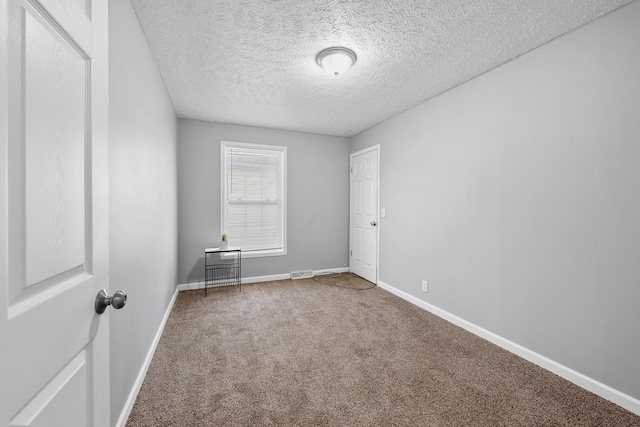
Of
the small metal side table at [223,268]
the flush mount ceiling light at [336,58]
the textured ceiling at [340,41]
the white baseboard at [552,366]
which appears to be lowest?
the white baseboard at [552,366]

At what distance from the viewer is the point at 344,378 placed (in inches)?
77.8

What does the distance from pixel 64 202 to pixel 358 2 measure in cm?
187

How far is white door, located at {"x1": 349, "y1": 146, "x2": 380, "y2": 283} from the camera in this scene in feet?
13.9

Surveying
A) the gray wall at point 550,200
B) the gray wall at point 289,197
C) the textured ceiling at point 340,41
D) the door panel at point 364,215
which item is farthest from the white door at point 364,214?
the textured ceiling at point 340,41

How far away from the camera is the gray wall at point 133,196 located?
4.77ft

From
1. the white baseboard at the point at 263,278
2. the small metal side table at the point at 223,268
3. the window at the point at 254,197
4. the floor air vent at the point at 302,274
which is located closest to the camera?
the white baseboard at the point at 263,278

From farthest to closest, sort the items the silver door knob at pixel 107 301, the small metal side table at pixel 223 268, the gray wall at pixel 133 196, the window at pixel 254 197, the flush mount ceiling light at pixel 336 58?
1. the window at pixel 254 197
2. the small metal side table at pixel 223 268
3. the flush mount ceiling light at pixel 336 58
4. the gray wall at pixel 133 196
5. the silver door knob at pixel 107 301

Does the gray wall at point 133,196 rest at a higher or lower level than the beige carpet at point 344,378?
higher

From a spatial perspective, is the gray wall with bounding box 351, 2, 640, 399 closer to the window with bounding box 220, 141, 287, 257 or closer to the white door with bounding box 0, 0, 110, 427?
the window with bounding box 220, 141, 287, 257

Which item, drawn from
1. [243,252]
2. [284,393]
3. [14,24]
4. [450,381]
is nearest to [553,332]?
[450,381]

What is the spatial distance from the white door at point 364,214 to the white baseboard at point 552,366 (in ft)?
4.40

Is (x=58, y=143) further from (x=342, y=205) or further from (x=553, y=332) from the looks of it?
(x=342, y=205)

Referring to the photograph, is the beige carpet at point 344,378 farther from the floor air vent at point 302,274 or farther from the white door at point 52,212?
the floor air vent at point 302,274

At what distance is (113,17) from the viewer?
1410 mm
